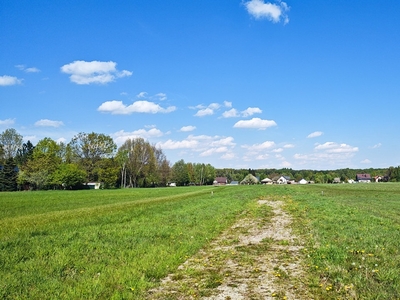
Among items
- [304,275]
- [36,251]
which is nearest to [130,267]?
[36,251]

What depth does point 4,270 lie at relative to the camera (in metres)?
8.27

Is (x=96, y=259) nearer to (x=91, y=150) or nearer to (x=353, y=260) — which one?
(x=353, y=260)

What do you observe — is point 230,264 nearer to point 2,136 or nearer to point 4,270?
point 4,270

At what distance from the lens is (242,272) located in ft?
27.1

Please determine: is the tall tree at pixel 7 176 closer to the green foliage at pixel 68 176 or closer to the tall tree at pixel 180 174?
the green foliage at pixel 68 176

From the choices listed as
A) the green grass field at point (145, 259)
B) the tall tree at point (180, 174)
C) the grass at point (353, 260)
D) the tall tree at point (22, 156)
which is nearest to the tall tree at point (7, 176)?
the tall tree at point (22, 156)

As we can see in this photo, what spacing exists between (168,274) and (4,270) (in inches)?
168

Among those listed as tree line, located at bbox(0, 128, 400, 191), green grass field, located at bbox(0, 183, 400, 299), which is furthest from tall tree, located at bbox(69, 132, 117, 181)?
green grass field, located at bbox(0, 183, 400, 299)

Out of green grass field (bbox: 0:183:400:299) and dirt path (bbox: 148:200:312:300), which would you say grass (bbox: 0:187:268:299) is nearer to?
green grass field (bbox: 0:183:400:299)

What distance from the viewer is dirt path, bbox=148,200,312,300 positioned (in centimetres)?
674

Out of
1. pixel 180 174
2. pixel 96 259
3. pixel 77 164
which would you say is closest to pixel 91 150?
pixel 77 164

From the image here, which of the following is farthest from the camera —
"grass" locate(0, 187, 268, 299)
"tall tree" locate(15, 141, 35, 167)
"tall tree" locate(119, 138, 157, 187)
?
"tall tree" locate(119, 138, 157, 187)

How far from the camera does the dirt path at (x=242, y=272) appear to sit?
22.1ft

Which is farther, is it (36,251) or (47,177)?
(47,177)
